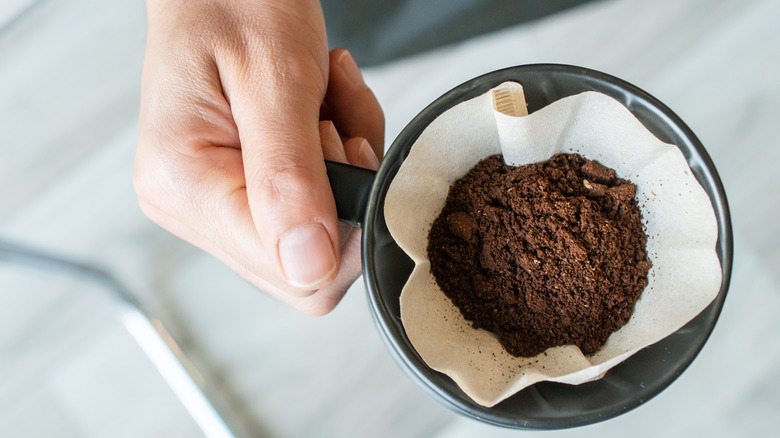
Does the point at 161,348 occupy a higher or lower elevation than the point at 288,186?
lower

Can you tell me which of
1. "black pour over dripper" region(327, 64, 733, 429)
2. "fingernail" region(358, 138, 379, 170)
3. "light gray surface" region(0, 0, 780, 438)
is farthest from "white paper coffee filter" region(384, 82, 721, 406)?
"light gray surface" region(0, 0, 780, 438)

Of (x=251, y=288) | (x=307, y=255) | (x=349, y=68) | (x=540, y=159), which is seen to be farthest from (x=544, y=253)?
(x=251, y=288)

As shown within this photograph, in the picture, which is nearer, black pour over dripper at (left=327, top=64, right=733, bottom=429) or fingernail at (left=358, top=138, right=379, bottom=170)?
black pour over dripper at (left=327, top=64, right=733, bottom=429)

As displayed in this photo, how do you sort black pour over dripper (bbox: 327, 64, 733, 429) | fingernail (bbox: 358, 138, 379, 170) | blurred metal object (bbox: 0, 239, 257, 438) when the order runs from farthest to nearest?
blurred metal object (bbox: 0, 239, 257, 438), fingernail (bbox: 358, 138, 379, 170), black pour over dripper (bbox: 327, 64, 733, 429)

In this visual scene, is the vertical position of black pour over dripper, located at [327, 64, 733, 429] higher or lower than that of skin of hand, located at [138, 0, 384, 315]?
lower

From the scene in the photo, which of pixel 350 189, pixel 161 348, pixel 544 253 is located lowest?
pixel 161 348

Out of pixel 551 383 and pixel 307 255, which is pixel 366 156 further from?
pixel 551 383

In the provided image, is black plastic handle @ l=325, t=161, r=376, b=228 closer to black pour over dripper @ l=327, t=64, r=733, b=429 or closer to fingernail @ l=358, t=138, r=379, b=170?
black pour over dripper @ l=327, t=64, r=733, b=429

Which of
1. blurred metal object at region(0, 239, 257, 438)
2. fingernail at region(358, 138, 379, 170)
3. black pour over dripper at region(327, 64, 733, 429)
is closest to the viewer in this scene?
black pour over dripper at region(327, 64, 733, 429)
